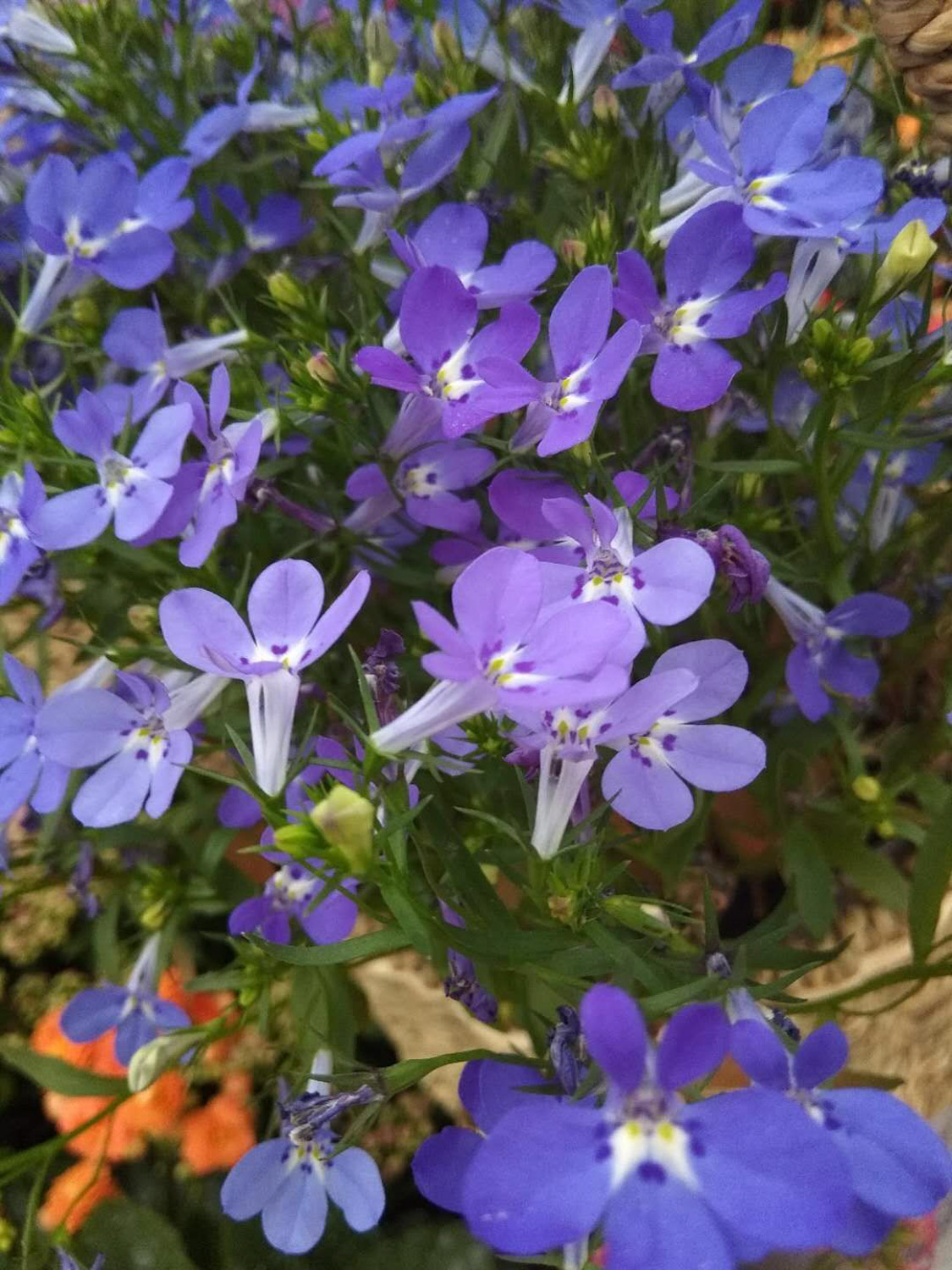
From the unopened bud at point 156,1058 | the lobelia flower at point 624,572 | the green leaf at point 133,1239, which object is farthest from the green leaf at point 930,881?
the green leaf at point 133,1239

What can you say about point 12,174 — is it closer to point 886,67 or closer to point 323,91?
point 323,91

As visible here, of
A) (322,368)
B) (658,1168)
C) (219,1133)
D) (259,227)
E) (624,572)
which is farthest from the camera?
(219,1133)

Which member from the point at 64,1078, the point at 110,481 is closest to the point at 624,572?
the point at 110,481

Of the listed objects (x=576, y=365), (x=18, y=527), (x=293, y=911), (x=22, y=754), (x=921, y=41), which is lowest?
(x=293, y=911)

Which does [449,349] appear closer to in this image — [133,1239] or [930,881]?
[930,881]

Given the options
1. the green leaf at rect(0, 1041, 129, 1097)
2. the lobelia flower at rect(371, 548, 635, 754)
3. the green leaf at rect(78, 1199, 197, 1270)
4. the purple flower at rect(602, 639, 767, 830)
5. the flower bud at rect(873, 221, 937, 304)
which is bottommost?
the green leaf at rect(78, 1199, 197, 1270)

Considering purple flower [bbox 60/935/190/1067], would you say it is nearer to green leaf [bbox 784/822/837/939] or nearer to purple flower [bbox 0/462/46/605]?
purple flower [bbox 0/462/46/605]

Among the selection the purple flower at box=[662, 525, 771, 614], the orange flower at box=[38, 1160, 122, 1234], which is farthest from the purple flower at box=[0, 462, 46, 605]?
the orange flower at box=[38, 1160, 122, 1234]
